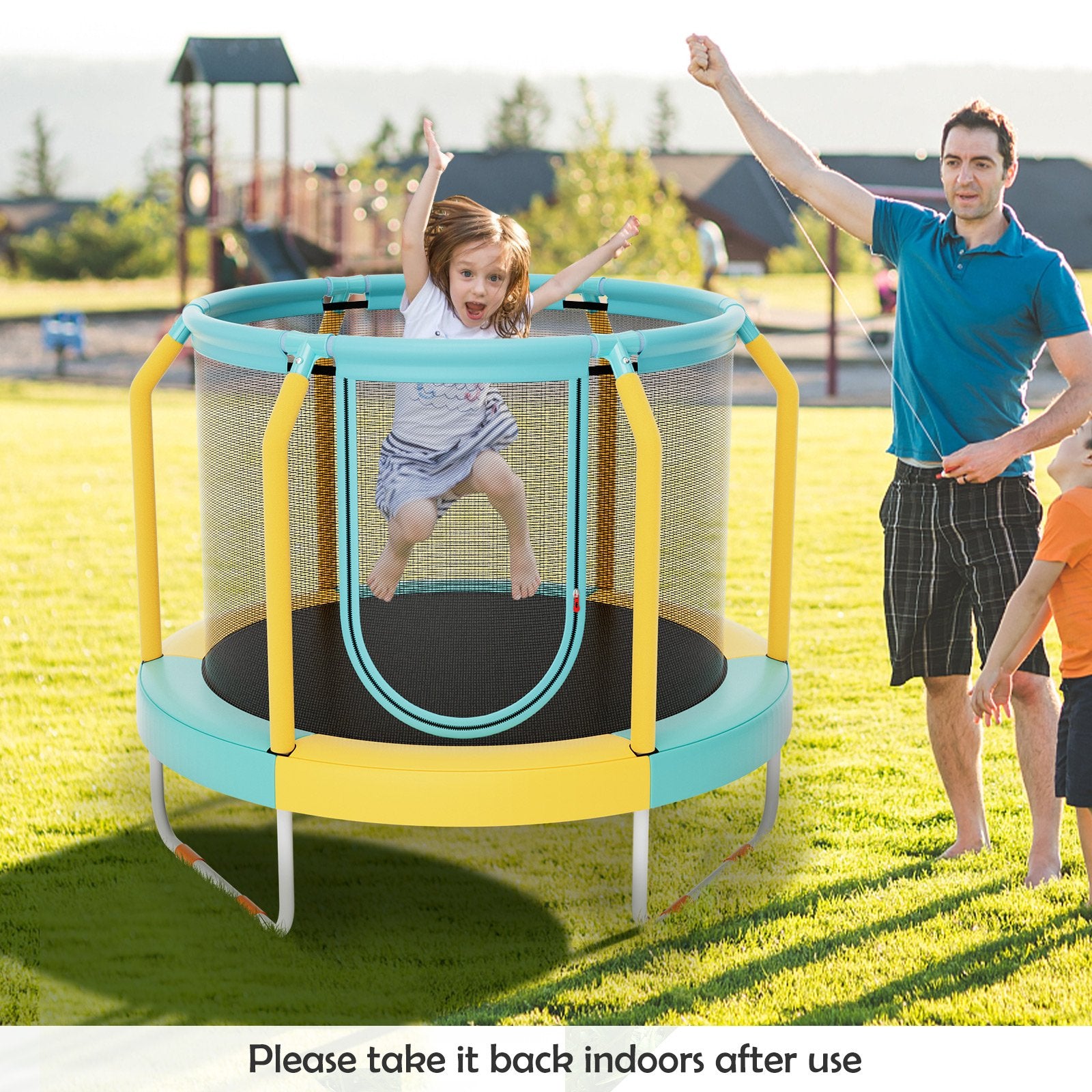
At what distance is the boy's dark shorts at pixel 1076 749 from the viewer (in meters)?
3.41

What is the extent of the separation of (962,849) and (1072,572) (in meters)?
0.95

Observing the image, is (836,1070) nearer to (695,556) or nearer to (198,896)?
(695,556)

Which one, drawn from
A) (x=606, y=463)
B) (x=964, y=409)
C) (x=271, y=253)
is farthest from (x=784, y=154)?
(x=271, y=253)

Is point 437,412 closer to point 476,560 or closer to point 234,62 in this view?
point 476,560

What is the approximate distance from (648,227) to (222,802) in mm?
16091

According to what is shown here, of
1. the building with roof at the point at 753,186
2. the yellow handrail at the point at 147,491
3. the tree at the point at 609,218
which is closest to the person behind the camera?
the yellow handrail at the point at 147,491

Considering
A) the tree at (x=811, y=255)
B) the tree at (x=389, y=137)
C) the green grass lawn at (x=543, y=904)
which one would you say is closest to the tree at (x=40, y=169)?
the tree at (x=389, y=137)

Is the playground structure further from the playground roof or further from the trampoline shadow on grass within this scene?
the trampoline shadow on grass

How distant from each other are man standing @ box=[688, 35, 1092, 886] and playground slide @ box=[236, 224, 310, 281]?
1298 centimetres

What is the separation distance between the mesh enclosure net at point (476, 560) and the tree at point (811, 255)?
23040 mm

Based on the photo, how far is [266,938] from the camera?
11.7ft

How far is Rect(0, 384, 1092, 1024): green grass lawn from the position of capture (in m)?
3.29

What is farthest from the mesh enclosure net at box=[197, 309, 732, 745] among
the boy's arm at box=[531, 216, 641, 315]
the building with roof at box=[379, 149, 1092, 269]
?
the building with roof at box=[379, 149, 1092, 269]

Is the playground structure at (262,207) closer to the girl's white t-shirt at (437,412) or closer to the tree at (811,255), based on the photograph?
A: the tree at (811,255)
